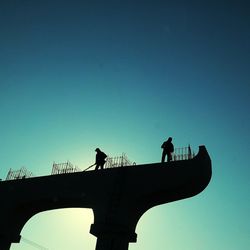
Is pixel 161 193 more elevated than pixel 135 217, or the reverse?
pixel 161 193

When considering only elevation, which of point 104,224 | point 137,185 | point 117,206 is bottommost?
point 104,224

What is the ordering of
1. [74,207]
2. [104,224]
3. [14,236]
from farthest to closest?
[14,236]
[74,207]
[104,224]

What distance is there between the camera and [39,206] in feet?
58.8

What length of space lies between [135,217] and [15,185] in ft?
26.7

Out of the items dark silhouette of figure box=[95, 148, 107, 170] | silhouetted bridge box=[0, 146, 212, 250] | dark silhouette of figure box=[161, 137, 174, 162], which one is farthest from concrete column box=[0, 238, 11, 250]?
dark silhouette of figure box=[161, 137, 174, 162]

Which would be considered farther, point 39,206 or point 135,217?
point 39,206

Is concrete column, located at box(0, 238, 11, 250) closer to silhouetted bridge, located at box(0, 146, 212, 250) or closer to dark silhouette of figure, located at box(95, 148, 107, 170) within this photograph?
silhouetted bridge, located at box(0, 146, 212, 250)

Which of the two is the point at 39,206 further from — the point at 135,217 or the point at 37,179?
the point at 135,217

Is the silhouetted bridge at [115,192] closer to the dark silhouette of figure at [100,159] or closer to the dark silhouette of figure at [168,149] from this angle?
the dark silhouette of figure at [168,149]

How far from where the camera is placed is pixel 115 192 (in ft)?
49.7

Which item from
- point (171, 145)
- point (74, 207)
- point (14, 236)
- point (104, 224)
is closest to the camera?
point (104, 224)

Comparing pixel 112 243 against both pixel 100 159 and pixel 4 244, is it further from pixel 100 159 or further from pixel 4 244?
pixel 4 244

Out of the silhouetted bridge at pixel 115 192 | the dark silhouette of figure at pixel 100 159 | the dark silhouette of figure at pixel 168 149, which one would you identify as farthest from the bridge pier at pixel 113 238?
the dark silhouette of figure at pixel 168 149

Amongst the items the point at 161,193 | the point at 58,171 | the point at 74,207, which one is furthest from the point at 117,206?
the point at 58,171
